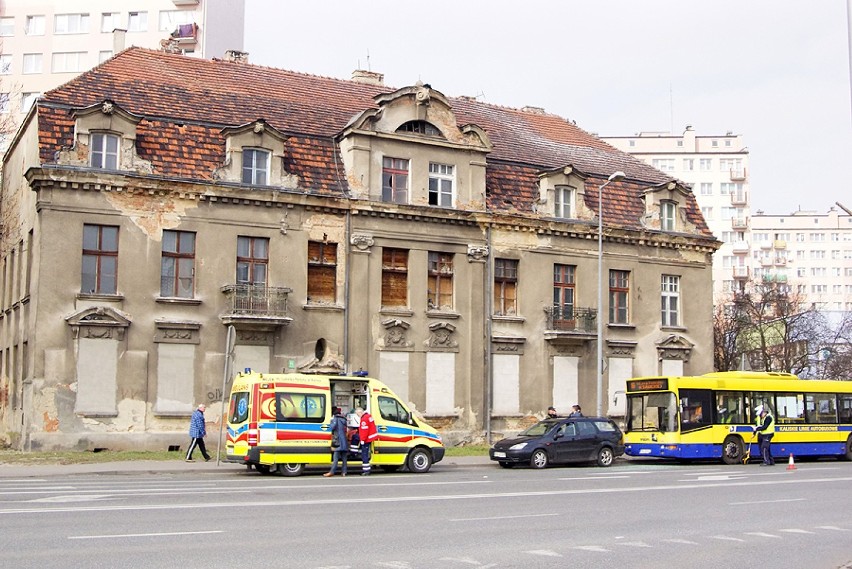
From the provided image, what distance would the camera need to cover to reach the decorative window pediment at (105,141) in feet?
99.6

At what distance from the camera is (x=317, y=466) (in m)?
25.7

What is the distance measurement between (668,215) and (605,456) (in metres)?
15.0

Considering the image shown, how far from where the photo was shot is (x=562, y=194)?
38.6 metres

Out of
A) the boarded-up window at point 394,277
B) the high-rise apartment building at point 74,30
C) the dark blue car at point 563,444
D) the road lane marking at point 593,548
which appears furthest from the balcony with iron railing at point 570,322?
the high-rise apartment building at point 74,30

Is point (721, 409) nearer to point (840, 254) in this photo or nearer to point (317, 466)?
point (317, 466)

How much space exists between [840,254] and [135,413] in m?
114

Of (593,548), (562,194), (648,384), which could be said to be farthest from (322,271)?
(593,548)

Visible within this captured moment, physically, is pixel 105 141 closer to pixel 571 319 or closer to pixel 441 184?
pixel 441 184

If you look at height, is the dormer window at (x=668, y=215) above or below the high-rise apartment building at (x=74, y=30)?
below

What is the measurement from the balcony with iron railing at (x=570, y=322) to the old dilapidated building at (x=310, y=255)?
3.2 inches

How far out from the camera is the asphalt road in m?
11.2

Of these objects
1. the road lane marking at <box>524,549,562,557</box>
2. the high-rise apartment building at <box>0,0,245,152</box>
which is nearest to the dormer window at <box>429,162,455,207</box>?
the road lane marking at <box>524,549,562,557</box>

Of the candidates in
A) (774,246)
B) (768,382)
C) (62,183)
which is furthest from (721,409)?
(774,246)

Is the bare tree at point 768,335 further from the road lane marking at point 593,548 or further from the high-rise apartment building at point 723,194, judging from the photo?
the road lane marking at point 593,548
